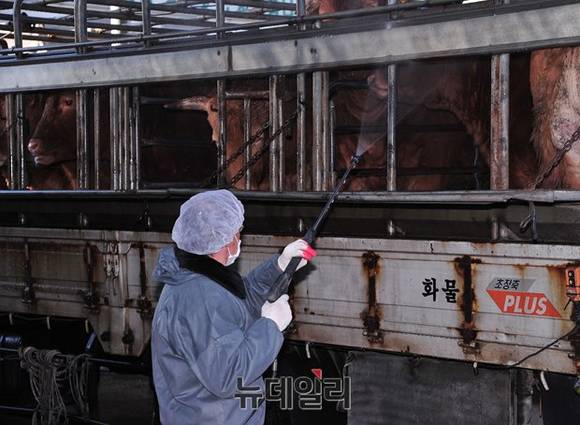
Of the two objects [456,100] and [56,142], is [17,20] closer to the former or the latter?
[56,142]

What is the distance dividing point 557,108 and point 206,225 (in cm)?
238

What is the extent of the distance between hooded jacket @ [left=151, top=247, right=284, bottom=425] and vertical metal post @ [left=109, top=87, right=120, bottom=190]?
318 cm

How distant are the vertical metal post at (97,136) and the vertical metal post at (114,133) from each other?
162 millimetres

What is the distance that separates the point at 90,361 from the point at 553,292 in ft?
12.0

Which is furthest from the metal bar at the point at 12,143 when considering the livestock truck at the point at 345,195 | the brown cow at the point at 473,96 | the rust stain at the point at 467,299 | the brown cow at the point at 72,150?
the rust stain at the point at 467,299

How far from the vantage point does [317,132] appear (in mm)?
5629

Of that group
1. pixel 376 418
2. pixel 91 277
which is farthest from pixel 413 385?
pixel 91 277

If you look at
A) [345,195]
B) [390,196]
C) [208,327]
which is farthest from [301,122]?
[208,327]

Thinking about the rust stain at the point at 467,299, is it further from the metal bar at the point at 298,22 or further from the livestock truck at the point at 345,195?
the metal bar at the point at 298,22

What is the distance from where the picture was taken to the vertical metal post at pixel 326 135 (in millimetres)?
5559

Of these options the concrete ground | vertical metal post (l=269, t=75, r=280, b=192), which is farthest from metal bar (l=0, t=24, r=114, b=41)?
vertical metal post (l=269, t=75, r=280, b=192)

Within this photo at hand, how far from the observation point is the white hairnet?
352 cm

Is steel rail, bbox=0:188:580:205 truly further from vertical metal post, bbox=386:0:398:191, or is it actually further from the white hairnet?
the white hairnet

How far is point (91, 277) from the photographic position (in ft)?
21.9
